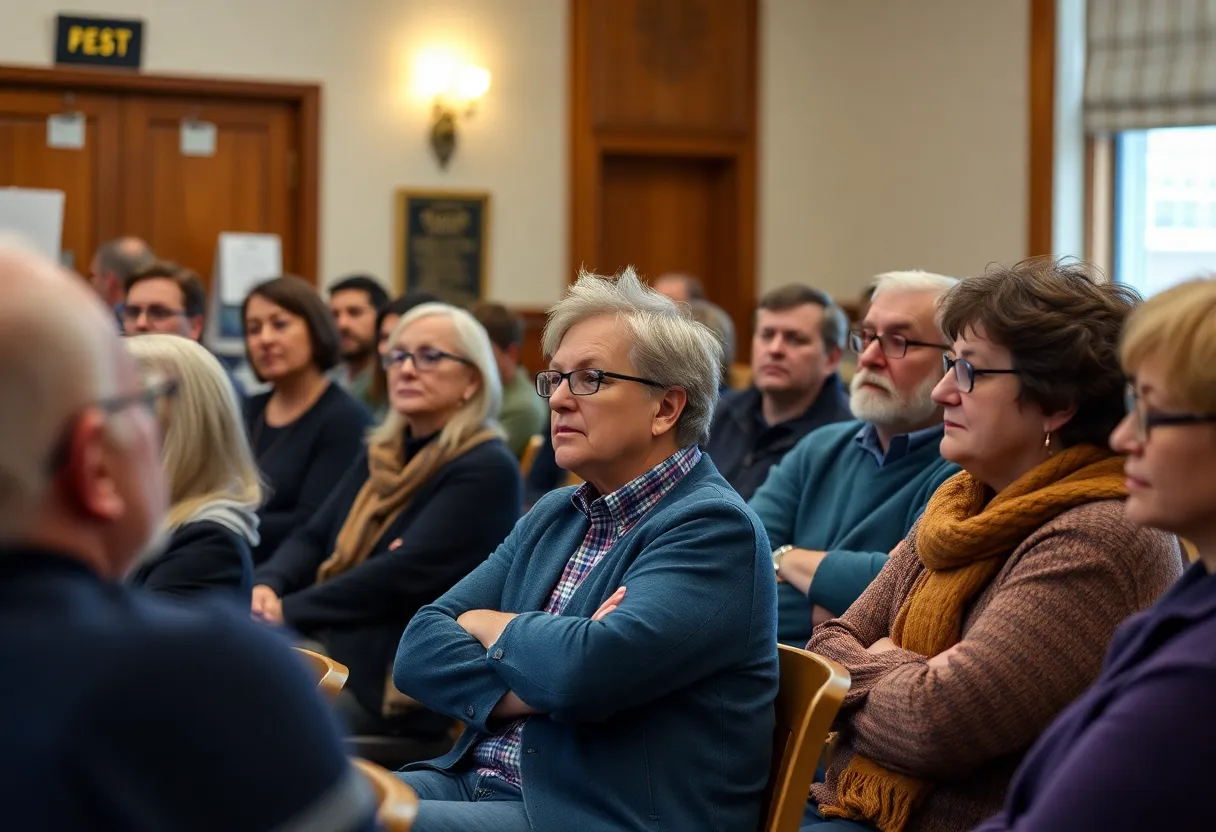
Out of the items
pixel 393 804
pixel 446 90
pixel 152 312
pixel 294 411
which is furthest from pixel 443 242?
pixel 393 804

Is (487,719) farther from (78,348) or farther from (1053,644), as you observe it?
(78,348)

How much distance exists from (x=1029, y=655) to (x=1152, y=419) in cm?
54

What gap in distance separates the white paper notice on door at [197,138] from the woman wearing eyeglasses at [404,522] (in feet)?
13.5

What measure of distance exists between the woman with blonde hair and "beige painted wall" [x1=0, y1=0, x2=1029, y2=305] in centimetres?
532

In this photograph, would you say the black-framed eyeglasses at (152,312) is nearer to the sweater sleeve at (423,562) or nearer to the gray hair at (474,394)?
the gray hair at (474,394)

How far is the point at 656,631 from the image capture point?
1.88 metres

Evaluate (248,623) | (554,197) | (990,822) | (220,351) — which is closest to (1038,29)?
(554,197)

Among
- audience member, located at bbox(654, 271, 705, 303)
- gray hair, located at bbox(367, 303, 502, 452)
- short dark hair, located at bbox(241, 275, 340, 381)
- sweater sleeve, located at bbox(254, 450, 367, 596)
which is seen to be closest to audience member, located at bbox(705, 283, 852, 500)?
gray hair, located at bbox(367, 303, 502, 452)

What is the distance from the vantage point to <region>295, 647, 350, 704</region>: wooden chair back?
1895 mm

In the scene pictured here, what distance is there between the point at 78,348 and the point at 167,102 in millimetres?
6856

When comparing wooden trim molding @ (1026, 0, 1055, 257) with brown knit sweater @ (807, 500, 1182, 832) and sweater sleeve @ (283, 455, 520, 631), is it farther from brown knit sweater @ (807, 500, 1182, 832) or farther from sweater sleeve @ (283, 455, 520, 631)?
brown knit sweater @ (807, 500, 1182, 832)

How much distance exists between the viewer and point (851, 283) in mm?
8180

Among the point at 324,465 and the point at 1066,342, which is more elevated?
the point at 1066,342

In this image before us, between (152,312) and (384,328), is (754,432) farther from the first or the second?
(152,312)
